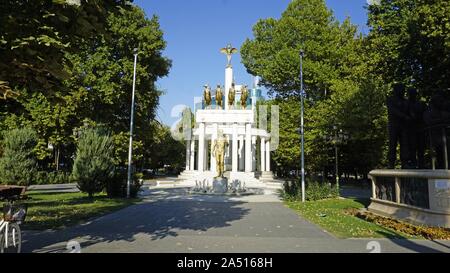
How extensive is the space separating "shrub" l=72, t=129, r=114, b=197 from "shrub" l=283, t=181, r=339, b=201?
38.1 ft

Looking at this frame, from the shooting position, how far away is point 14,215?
6.71 meters

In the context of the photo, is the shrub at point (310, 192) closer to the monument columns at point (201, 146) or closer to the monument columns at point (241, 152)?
the monument columns at point (201, 146)

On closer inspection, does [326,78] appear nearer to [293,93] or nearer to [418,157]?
[293,93]

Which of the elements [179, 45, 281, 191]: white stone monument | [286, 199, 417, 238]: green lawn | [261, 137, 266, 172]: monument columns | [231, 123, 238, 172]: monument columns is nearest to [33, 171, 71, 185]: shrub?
[179, 45, 281, 191]: white stone monument

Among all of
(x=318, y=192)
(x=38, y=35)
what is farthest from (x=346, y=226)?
(x=318, y=192)

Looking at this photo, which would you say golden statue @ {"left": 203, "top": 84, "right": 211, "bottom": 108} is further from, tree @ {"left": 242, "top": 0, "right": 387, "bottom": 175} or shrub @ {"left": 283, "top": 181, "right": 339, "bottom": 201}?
shrub @ {"left": 283, "top": 181, "right": 339, "bottom": 201}

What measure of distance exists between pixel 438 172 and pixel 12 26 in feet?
40.8

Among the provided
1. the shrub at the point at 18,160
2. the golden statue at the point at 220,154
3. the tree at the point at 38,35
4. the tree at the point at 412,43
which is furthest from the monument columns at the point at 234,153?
the tree at the point at 38,35

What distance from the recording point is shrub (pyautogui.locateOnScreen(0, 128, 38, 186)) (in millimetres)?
20078

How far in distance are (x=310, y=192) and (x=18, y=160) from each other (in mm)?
18303

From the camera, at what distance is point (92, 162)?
20.1 metres

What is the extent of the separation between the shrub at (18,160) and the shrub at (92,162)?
2793mm

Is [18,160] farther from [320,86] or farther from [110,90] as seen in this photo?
[320,86]

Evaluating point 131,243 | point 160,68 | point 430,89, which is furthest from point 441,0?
point 160,68
